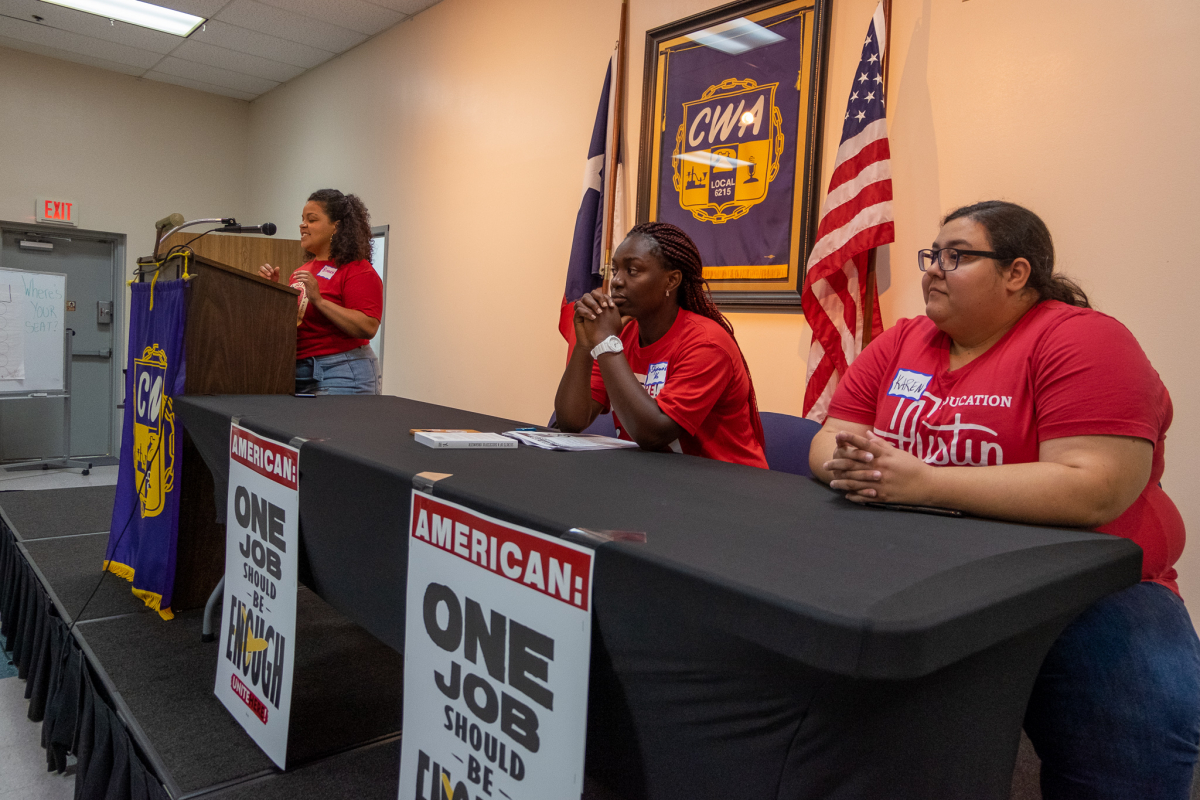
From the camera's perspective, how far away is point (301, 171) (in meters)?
5.81

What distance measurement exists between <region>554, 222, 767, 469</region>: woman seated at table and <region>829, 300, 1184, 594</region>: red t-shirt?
416 mm

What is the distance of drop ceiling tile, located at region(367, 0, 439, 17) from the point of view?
4391 mm

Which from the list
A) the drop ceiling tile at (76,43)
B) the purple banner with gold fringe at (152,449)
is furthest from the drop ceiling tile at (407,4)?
the purple banner with gold fringe at (152,449)

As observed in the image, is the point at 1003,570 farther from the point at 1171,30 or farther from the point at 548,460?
the point at 1171,30

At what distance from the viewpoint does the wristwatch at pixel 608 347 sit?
162 cm

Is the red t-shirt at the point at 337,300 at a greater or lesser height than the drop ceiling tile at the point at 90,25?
lesser

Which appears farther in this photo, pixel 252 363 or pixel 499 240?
pixel 499 240

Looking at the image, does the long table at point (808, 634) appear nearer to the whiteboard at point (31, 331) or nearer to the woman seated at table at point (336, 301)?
the woman seated at table at point (336, 301)

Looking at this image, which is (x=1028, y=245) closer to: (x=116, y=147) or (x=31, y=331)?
(x=31, y=331)

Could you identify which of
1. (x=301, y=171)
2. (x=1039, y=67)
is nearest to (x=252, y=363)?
(x=1039, y=67)

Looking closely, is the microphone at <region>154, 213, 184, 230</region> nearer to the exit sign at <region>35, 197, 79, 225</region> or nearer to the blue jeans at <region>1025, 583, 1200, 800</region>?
the blue jeans at <region>1025, 583, 1200, 800</region>

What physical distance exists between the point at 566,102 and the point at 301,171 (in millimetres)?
3100

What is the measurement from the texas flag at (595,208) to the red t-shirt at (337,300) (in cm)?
90

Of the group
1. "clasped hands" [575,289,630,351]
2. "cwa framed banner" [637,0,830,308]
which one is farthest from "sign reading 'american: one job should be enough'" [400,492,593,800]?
→ "cwa framed banner" [637,0,830,308]
